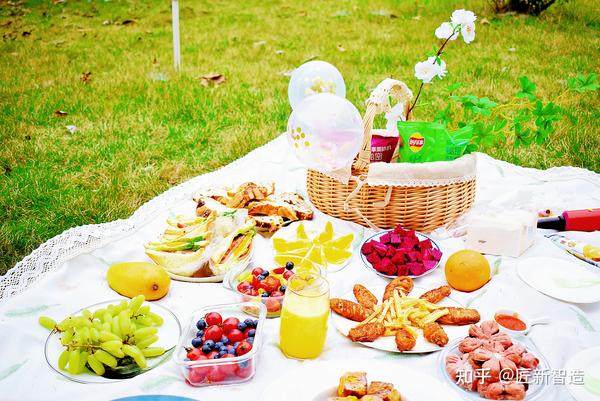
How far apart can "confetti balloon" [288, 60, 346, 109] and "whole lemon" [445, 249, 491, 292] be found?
1.06 m

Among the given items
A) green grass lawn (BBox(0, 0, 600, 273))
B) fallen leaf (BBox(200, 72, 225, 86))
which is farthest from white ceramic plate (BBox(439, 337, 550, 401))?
fallen leaf (BBox(200, 72, 225, 86))

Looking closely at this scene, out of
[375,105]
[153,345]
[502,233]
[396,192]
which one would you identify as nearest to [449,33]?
[375,105]

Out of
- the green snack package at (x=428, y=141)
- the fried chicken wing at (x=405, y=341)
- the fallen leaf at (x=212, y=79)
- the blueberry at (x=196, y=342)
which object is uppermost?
the green snack package at (x=428, y=141)

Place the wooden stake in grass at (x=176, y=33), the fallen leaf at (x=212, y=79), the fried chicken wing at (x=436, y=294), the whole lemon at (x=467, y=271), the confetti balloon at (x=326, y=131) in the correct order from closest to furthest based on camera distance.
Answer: the fried chicken wing at (x=436, y=294), the whole lemon at (x=467, y=271), the confetti balloon at (x=326, y=131), the wooden stake in grass at (x=176, y=33), the fallen leaf at (x=212, y=79)

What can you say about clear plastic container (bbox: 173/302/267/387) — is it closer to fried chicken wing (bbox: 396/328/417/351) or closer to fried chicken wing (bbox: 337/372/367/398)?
fried chicken wing (bbox: 337/372/367/398)

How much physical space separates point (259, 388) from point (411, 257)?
80cm

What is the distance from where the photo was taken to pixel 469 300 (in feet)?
6.66

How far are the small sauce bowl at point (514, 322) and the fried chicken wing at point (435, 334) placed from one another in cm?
19

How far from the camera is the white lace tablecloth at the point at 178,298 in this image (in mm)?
1634

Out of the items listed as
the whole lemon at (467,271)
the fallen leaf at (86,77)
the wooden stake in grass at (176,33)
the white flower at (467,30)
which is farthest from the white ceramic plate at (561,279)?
the fallen leaf at (86,77)

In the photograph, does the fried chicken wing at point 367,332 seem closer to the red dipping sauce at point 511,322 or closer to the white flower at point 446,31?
the red dipping sauce at point 511,322

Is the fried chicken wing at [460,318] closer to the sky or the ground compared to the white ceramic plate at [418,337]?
Answer: closer to the sky

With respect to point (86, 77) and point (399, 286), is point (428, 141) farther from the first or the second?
point (86, 77)

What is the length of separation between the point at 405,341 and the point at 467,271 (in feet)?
1.50
